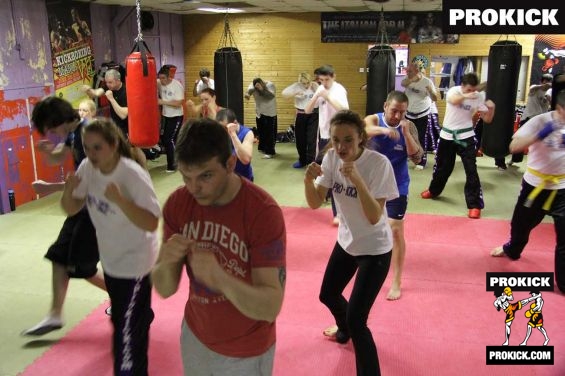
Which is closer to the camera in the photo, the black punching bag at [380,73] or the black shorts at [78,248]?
the black shorts at [78,248]

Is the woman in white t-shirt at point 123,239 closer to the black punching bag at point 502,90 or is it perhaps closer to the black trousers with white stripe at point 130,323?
the black trousers with white stripe at point 130,323

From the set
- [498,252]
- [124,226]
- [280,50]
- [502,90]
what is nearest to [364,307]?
[124,226]

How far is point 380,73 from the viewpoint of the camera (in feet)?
22.7

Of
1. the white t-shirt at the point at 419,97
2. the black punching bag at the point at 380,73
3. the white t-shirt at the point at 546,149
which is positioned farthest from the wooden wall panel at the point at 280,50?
the white t-shirt at the point at 546,149

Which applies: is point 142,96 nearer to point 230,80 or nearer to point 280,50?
point 230,80

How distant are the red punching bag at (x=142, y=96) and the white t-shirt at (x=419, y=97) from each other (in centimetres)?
442

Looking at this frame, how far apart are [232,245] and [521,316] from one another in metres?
2.88

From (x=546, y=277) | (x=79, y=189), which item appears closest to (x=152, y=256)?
(x=79, y=189)

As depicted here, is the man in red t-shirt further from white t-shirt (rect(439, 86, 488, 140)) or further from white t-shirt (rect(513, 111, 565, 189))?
white t-shirt (rect(439, 86, 488, 140))

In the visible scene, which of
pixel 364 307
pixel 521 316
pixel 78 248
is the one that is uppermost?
pixel 78 248

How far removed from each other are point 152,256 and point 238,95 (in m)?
5.42

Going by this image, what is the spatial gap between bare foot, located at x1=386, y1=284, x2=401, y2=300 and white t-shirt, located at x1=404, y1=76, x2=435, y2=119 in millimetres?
4711

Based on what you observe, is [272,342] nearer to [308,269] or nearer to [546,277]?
[308,269]

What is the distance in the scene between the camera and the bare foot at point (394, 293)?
3916mm
